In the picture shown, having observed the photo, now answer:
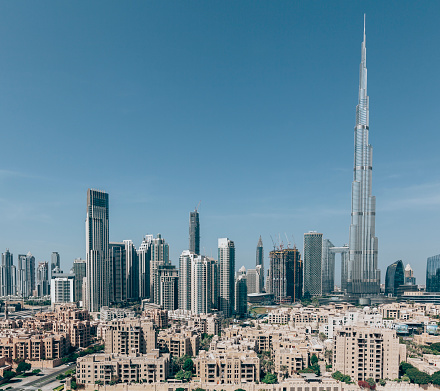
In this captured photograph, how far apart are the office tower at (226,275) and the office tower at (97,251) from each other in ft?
63.2

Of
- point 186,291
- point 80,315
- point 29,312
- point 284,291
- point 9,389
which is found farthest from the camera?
point 284,291

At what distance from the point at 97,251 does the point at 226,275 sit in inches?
873

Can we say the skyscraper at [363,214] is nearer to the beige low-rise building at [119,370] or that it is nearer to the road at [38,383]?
the beige low-rise building at [119,370]

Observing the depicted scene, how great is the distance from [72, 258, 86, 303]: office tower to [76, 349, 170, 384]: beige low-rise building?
46.7 metres

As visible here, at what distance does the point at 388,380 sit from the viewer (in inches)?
997

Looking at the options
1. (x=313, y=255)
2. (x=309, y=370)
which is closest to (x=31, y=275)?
(x=313, y=255)

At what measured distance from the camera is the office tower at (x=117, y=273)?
6801 cm

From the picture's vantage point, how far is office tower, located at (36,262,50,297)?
9188cm

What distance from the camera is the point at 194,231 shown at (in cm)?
8844

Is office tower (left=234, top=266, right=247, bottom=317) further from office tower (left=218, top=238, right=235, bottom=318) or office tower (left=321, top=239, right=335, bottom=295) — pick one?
office tower (left=321, top=239, right=335, bottom=295)

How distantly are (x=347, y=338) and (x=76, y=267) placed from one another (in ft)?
188

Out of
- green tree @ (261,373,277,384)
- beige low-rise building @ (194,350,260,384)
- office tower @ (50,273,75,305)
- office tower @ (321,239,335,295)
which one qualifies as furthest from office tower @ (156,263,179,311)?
office tower @ (321,239,335,295)

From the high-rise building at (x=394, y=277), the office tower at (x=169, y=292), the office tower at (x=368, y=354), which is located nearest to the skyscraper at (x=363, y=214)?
the high-rise building at (x=394, y=277)

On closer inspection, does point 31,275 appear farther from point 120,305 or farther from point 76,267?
point 120,305
